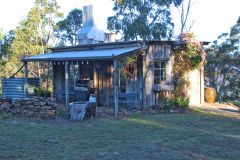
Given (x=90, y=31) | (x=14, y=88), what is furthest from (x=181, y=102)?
(x=90, y=31)

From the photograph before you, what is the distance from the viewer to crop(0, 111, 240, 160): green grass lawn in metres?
5.34

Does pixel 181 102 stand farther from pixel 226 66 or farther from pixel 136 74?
pixel 226 66

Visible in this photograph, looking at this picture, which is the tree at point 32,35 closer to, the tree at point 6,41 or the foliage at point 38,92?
the tree at point 6,41

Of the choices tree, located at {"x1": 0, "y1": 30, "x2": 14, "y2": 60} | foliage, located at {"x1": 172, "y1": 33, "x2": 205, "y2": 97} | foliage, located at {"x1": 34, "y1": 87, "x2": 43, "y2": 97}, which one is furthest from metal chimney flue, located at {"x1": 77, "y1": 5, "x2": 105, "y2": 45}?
tree, located at {"x1": 0, "y1": 30, "x2": 14, "y2": 60}

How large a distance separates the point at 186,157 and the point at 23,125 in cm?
547

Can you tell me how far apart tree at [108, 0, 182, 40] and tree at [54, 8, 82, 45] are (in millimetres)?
4691

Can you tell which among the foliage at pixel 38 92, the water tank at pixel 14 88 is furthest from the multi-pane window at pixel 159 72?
the water tank at pixel 14 88

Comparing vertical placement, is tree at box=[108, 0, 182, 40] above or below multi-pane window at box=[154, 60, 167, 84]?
above

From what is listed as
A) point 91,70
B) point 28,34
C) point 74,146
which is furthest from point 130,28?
point 74,146

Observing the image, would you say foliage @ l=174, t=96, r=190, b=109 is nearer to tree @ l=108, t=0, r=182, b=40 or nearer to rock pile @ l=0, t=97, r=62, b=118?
rock pile @ l=0, t=97, r=62, b=118

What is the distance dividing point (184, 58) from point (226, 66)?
25.8 feet

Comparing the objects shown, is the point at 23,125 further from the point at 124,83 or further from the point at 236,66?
the point at 236,66

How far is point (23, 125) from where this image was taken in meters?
8.41

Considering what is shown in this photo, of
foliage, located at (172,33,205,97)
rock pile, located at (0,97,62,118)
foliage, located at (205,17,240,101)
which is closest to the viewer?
rock pile, located at (0,97,62,118)
